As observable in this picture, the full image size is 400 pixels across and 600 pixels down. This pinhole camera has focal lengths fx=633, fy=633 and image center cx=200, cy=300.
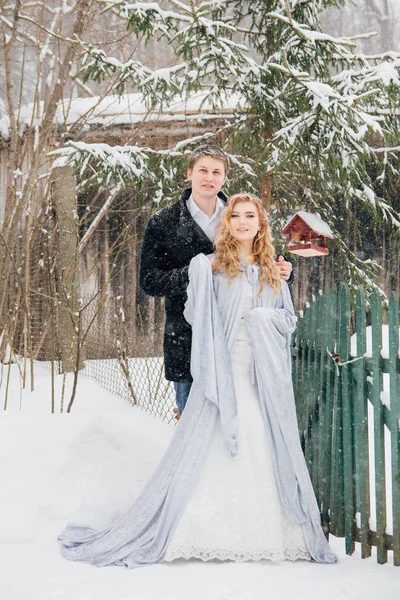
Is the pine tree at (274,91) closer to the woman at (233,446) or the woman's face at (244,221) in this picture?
the woman's face at (244,221)

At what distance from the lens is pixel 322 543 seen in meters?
2.76

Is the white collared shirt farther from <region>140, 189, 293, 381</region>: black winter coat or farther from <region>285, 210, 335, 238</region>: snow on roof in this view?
<region>285, 210, 335, 238</region>: snow on roof

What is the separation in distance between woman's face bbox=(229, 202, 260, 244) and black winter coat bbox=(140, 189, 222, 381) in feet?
1.05

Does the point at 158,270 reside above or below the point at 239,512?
above

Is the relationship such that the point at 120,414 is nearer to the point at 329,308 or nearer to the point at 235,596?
the point at 329,308

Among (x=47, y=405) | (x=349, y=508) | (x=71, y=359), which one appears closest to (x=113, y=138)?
(x=71, y=359)

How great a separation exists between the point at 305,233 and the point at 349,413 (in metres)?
2.17

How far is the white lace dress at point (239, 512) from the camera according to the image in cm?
266

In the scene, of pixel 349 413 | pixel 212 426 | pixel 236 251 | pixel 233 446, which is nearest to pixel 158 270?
pixel 236 251

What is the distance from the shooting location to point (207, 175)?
312 cm

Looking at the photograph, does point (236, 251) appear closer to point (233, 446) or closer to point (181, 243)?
point (181, 243)

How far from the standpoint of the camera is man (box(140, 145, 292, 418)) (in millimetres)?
3125

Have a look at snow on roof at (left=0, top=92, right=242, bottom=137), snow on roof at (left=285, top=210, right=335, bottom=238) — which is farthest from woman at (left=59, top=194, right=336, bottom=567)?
snow on roof at (left=0, top=92, right=242, bottom=137)

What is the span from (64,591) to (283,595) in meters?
0.83
